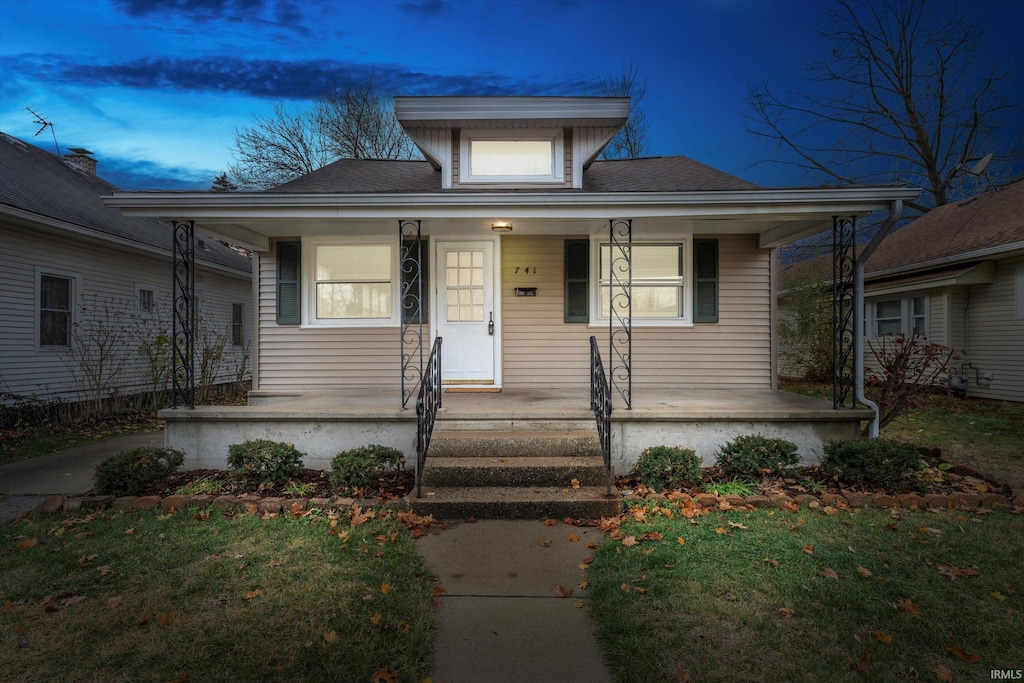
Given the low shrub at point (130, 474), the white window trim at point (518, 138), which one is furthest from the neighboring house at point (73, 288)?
the white window trim at point (518, 138)

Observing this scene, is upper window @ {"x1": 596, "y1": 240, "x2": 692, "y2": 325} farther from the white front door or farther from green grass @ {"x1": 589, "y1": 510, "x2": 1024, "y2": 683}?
green grass @ {"x1": 589, "y1": 510, "x2": 1024, "y2": 683}

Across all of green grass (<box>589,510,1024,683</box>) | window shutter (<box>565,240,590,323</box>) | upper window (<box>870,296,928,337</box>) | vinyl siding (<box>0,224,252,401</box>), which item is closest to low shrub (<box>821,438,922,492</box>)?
green grass (<box>589,510,1024,683</box>)

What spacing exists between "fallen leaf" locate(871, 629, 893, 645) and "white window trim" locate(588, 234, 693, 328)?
5285 mm

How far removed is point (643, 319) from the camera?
Answer: 7758mm

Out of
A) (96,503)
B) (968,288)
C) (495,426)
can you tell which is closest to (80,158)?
(96,503)

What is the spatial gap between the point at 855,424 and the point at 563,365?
358 centimetres

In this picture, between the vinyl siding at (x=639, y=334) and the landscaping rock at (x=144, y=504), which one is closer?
the landscaping rock at (x=144, y=504)

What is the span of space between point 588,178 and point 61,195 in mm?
10071

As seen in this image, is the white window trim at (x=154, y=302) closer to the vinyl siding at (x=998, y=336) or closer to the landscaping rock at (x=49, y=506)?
the landscaping rock at (x=49, y=506)

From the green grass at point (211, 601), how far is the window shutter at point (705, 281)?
5363 mm

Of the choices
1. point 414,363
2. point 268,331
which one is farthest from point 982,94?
point 268,331

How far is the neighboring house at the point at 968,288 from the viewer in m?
10.9

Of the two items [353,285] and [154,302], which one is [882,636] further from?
[154,302]

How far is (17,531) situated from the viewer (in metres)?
4.23
